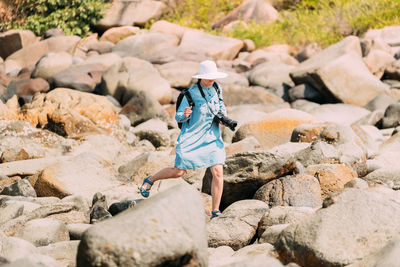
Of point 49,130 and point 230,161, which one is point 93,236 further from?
point 49,130

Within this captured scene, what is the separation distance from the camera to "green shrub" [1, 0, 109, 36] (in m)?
23.4

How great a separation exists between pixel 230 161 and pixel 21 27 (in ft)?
63.8

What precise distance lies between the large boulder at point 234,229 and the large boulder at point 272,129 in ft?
14.7

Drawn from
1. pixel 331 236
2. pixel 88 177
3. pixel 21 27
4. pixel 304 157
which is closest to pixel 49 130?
pixel 88 177

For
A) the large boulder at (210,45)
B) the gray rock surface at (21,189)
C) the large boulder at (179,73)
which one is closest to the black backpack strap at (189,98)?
the gray rock surface at (21,189)

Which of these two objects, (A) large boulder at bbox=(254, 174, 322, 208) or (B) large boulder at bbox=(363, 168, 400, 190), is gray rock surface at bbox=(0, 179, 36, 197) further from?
(B) large boulder at bbox=(363, 168, 400, 190)

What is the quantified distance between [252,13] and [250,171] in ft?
66.0

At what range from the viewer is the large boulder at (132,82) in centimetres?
1534

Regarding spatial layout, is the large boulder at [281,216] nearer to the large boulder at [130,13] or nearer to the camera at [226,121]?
the camera at [226,121]

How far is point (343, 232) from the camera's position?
3.71 meters

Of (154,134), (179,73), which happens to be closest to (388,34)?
(179,73)

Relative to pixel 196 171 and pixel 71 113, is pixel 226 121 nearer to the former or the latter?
pixel 196 171

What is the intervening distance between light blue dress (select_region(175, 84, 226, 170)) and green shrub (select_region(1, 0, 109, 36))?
1878 centimetres

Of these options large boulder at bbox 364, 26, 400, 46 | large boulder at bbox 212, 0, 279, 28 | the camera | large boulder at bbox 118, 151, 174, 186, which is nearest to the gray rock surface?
large boulder at bbox 118, 151, 174, 186
